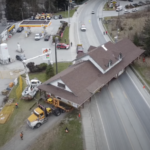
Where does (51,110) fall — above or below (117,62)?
below

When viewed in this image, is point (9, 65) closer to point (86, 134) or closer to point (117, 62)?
point (117, 62)

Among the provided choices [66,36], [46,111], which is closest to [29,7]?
[66,36]

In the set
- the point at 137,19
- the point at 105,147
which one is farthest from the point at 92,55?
the point at 137,19

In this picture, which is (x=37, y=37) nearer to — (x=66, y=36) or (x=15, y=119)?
(x=66, y=36)

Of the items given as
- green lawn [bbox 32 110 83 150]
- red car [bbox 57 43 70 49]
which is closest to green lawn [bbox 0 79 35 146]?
green lawn [bbox 32 110 83 150]

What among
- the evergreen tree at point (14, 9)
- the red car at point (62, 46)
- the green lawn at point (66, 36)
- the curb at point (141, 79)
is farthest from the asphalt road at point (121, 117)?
the evergreen tree at point (14, 9)

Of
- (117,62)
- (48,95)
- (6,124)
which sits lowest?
(6,124)
